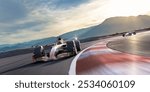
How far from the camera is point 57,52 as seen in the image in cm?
2025

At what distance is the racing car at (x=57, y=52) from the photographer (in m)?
19.8

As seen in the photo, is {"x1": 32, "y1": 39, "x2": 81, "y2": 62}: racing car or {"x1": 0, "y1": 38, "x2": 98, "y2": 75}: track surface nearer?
{"x1": 0, "y1": 38, "x2": 98, "y2": 75}: track surface

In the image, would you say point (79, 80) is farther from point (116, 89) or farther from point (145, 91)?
point (145, 91)

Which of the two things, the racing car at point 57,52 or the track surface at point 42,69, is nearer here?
the track surface at point 42,69

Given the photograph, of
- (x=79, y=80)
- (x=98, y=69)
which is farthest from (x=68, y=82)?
(x=98, y=69)

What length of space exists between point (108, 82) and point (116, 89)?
46cm

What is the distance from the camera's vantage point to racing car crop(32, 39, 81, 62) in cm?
1977

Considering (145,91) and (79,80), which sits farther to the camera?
(79,80)

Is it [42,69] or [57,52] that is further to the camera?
[57,52]

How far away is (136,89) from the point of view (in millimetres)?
6508

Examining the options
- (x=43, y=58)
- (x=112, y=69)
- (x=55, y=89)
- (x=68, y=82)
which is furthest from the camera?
(x=43, y=58)

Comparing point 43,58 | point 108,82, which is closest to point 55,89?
point 108,82

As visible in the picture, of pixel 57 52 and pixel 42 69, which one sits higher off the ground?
pixel 57 52

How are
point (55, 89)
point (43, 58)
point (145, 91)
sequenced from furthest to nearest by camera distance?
point (43, 58) → point (55, 89) → point (145, 91)
